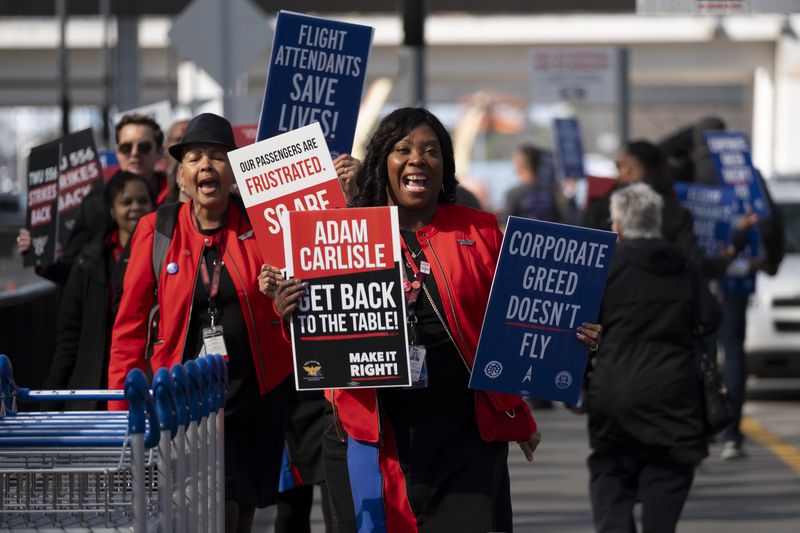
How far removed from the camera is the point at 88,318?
810 centimetres

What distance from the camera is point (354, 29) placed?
755 centimetres

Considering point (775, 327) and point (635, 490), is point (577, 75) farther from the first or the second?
point (635, 490)

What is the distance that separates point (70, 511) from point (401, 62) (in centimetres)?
1270

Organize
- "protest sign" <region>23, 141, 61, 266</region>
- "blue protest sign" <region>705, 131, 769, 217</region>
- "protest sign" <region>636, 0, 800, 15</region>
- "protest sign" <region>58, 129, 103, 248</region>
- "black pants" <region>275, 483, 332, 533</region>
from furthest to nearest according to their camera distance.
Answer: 1. "blue protest sign" <region>705, 131, 769, 217</region>
2. "protest sign" <region>58, 129, 103, 248</region>
3. "protest sign" <region>23, 141, 61, 266</region>
4. "protest sign" <region>636, 0, 800, 15</region>
5. "black pants" <region>275, 483, 332, 533</region>

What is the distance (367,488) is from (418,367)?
43 centimetres

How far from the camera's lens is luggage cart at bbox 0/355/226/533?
13.8ft

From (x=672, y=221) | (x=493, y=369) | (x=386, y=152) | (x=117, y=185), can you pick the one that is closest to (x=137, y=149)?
(x=117, y=185)

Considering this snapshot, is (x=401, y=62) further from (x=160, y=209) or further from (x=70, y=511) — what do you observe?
(x=70, y=511)

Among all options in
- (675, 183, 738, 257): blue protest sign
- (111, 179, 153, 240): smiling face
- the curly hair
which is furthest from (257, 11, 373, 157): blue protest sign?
(675, 183, 738, 257): blue protest sign

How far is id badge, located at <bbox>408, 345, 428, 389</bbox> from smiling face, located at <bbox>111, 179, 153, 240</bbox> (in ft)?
10.6

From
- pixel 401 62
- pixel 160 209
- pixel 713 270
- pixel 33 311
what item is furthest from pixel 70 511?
pixel 401 62

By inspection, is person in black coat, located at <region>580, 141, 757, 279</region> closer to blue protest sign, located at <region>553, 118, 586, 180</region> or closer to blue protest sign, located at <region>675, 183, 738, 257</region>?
blue protest sign, located at <region>675, 183, 738, 257</region>

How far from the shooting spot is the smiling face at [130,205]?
8320mm

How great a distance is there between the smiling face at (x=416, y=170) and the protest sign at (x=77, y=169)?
15.3ft
